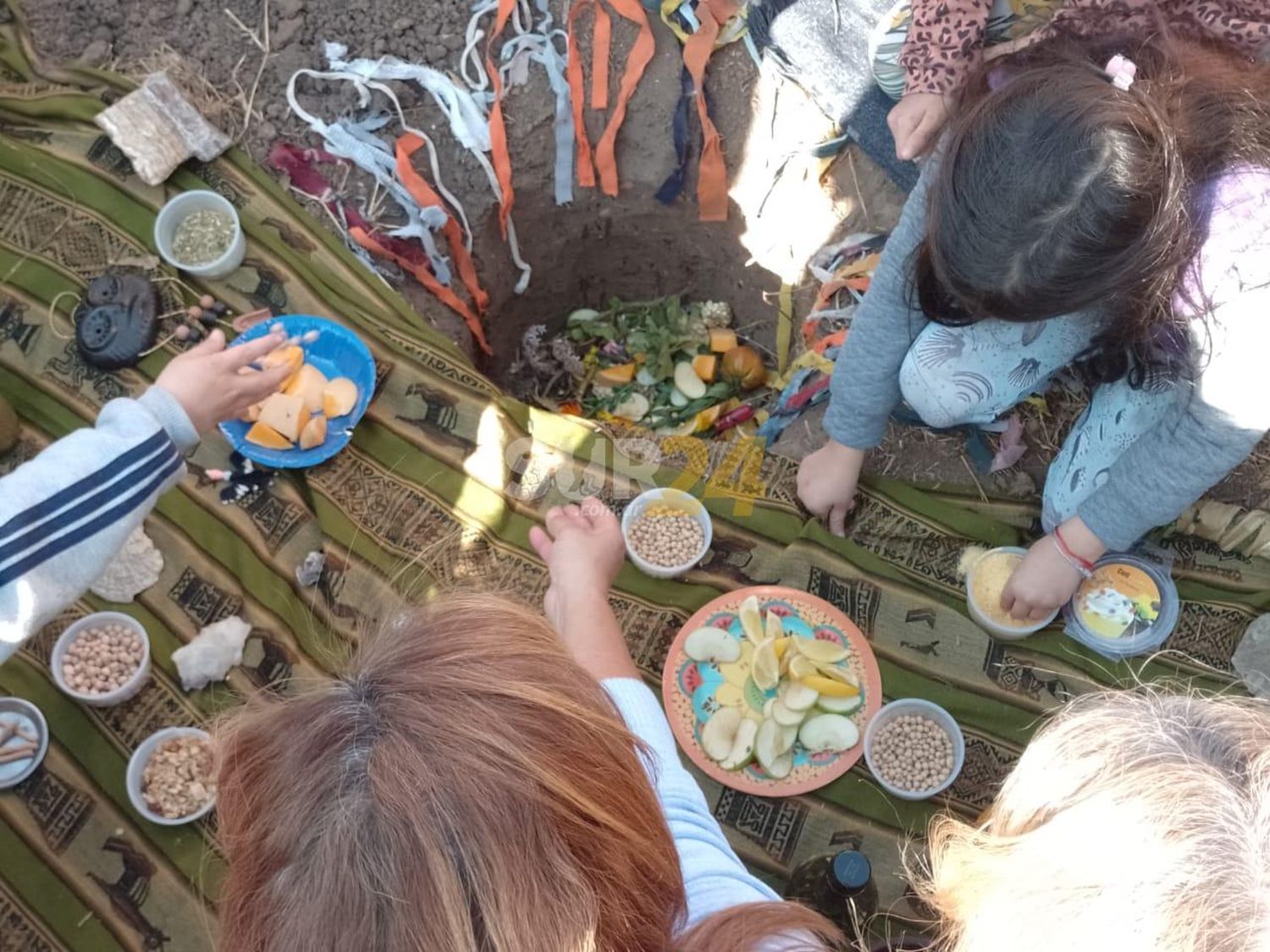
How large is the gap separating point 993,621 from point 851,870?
2.05 ft

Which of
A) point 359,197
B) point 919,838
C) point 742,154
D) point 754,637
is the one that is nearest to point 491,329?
point 359,197

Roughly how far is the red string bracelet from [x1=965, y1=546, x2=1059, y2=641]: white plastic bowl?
0.34 feet

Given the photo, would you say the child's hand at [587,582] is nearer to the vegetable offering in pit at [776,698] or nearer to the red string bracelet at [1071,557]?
the vegetable offering in pit at [776,698]

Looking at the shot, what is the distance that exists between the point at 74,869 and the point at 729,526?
4.76 ft

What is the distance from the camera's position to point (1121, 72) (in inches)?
50.0

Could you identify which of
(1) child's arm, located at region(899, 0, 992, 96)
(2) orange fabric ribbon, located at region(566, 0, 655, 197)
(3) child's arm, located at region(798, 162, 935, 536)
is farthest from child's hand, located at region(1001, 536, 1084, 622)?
(2) orange fabric ribbon, located at region(566, 0, 655, 197)

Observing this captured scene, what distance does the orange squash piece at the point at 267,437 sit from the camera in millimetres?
1995

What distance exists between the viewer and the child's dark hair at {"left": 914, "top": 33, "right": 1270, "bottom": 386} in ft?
4.06

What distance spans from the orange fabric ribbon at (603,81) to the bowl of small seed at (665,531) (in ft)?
3.23

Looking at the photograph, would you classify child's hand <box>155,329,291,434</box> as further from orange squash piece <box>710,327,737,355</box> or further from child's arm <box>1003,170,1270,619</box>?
child's arm <box>1003,170,1270,619</box>

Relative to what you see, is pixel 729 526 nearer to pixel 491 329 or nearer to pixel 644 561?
pixel 644 561

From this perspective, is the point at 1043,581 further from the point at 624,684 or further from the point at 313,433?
the point at 313,433

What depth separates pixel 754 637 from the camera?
71.3 inches

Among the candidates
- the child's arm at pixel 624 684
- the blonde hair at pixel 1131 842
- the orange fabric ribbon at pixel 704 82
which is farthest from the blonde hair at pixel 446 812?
the orange fabric ribbon at pixel 704 82
